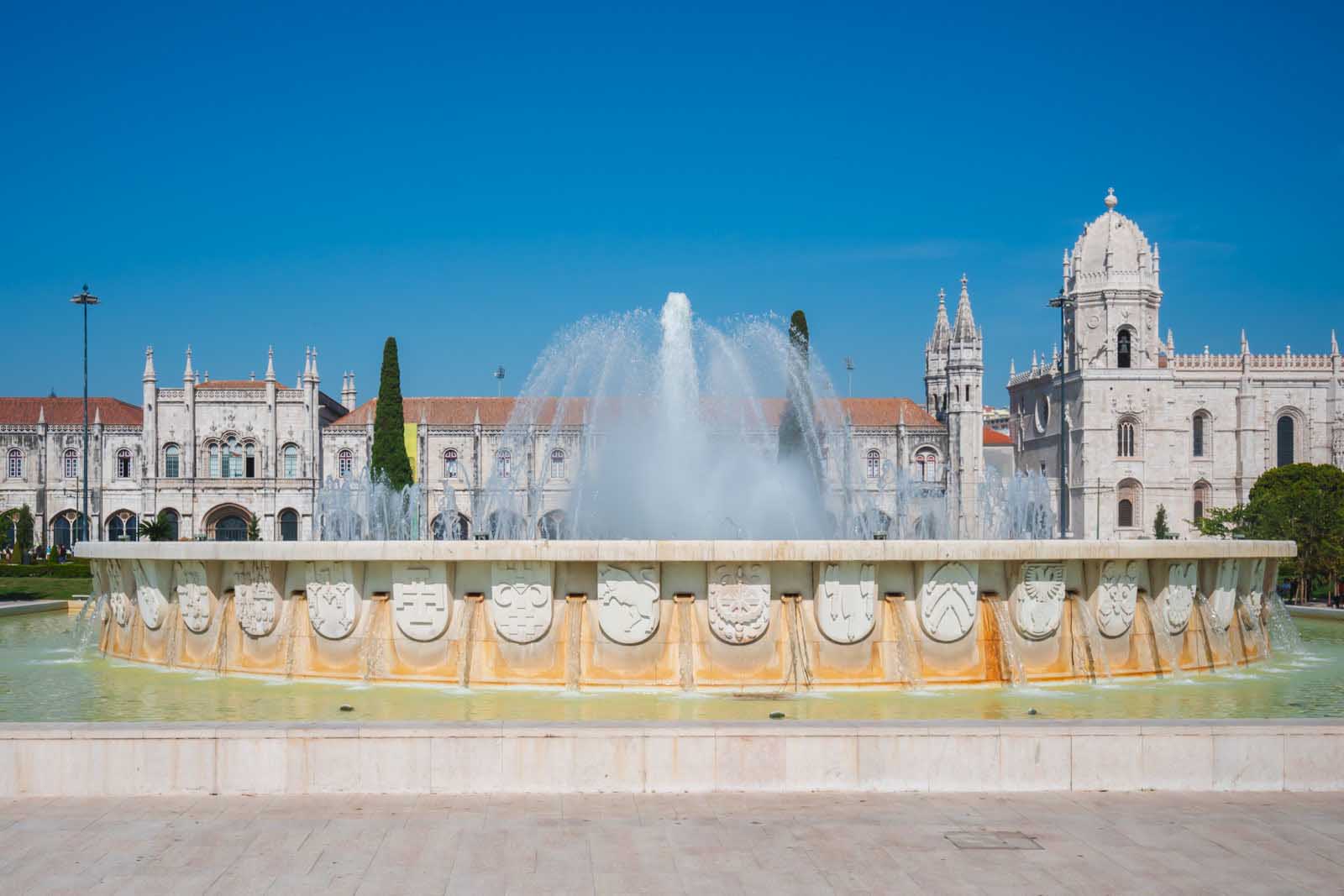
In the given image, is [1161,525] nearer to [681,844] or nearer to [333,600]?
[333,600]

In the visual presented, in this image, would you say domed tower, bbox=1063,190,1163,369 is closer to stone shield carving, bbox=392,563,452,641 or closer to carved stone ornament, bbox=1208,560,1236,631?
carved stone ornament, bbox=1208,560,1236,631

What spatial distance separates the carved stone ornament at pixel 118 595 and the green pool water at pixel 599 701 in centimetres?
93

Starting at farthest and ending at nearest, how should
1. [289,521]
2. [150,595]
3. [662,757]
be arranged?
1. [289,521]
2. [150,595]
3. [662,757]

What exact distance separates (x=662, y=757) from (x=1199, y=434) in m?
67.5

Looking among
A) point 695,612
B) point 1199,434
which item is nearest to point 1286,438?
point 1199,434

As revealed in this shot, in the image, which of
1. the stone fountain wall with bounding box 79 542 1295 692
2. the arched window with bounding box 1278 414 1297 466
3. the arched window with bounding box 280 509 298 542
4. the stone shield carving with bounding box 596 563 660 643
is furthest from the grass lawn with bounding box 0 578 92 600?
the arched window with bounding box 1278 414 1297 466

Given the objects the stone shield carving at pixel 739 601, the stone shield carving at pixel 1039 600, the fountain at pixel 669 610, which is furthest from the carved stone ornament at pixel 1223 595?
the stone shield carving at pixel 739 601

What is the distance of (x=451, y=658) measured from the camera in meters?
11.0

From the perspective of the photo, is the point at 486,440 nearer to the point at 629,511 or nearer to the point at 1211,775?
the point at 629,511

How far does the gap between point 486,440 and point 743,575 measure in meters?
54.4

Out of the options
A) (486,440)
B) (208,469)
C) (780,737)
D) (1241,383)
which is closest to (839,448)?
(486,440)

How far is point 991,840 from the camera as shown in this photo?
21.0 ft

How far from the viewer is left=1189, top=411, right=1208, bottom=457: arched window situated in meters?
67.8

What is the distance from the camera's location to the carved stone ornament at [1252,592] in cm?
1335
